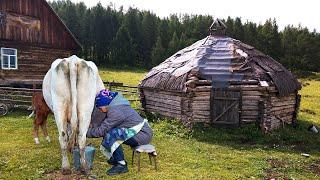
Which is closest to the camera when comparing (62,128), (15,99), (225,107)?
(62,128)

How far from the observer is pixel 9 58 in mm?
23562

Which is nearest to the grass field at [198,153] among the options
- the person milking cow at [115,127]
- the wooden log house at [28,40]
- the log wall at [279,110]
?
the log wall at [279,110]

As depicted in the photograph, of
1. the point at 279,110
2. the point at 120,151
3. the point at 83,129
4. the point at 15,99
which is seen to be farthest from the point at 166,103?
the point at 83,129

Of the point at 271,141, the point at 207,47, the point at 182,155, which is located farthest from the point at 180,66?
the point at 182,155

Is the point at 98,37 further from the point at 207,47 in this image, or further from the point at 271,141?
the point at 271,141

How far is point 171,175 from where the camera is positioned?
9.05 m

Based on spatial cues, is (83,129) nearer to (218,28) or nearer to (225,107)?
(225,107)

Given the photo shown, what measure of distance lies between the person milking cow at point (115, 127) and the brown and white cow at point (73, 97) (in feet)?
1.09

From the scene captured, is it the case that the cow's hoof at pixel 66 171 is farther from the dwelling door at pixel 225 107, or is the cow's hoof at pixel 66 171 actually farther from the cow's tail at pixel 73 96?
the dwelling door at pixel 225 107

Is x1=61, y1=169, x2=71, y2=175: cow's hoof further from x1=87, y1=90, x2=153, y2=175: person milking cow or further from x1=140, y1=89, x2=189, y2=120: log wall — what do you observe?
x1=140, y1=89, x2=189, y2=120: log wall

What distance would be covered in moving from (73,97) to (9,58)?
58.5ft

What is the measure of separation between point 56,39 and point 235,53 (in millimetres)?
13551

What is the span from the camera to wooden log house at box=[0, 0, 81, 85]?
23.0 meters

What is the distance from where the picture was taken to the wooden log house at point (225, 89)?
16.3 metres
